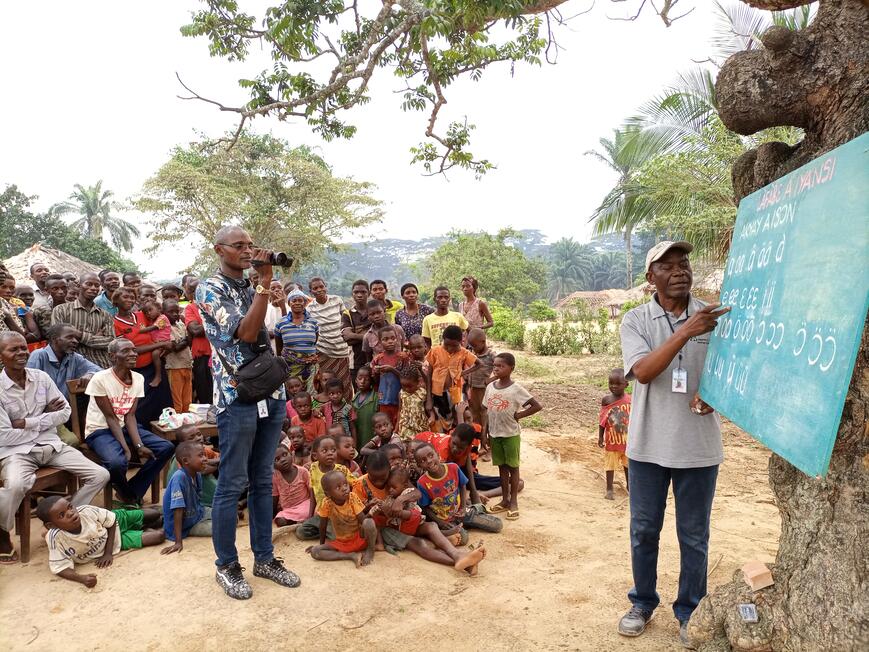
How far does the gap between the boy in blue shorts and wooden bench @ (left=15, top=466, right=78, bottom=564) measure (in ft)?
10.3

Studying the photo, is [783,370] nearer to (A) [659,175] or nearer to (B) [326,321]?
(B) [326,321]

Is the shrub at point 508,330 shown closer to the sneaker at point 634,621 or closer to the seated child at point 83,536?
the seated child at point 83,536

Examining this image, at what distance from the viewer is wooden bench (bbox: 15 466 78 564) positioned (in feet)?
12.7

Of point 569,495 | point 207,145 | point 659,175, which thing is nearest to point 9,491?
point 207,145

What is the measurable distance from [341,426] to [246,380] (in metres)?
2.14

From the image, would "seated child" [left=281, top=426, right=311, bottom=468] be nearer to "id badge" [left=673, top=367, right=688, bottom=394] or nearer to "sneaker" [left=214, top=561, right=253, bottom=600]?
"sneaker" [left=214, top=561, right=253, bottom=600]

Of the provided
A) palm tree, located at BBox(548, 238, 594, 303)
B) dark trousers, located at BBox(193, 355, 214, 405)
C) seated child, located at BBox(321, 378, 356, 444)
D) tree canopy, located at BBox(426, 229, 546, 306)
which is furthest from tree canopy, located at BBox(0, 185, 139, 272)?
palm tree, located at BBox(548, 238, 594, 303)

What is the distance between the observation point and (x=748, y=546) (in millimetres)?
4020

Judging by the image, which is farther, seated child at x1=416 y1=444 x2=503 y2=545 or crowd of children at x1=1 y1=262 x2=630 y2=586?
seated child at x1=416 y1=444 x2=503 y2=545

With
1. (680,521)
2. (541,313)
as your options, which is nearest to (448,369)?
(680,521)

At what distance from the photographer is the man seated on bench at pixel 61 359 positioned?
4.76 metres

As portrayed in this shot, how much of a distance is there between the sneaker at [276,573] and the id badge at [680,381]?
2.43 meters

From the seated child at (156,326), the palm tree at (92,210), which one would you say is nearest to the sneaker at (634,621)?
the seated child at (156,326)

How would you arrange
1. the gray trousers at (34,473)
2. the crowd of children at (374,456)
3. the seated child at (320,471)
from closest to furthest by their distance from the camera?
the gray trousers at (34,473)
the crowd of children at (374,456)
the seated child at (320,471)
